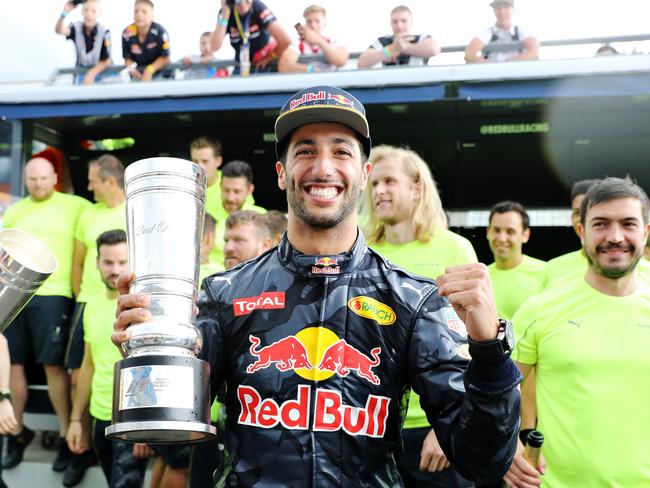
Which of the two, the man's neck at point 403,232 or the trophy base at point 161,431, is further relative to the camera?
the man's neck at point 403,232

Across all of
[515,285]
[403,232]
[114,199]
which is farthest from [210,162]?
→ [515,285]

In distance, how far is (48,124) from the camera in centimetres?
718

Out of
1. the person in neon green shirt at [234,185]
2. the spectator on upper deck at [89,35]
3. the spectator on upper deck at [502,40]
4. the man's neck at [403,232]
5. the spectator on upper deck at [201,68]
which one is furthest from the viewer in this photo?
the spectator on upper deck at [89,35]

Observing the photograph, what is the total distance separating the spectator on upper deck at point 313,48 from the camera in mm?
6453

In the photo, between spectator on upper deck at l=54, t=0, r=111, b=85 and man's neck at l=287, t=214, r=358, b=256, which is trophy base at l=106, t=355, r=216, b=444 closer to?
man's neck at l=287, t=214, r=358, b=256

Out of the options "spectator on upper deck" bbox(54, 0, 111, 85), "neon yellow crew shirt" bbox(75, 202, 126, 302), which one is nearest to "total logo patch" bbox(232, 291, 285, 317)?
"neon yellow crew shirt" bbox(75, 202, 126, 302)

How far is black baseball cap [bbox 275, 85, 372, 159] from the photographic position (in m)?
2.12

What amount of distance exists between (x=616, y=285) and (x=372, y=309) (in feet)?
6.25

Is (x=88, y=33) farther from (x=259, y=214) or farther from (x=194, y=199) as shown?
(x=194, y=199)

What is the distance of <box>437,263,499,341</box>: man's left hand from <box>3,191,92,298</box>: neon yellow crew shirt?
4418mm

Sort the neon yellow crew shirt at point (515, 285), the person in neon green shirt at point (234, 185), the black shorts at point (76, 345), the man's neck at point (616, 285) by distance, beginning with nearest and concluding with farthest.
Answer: the man's neck at point (616, 285) → the neon yellow crew shirt at point (515, 285) → the black shorts at point (76, 345) → the person in neon green shirt at point (234, 185)

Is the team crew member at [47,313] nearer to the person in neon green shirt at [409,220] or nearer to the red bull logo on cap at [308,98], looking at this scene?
the person in neon green shirt at [409,220]

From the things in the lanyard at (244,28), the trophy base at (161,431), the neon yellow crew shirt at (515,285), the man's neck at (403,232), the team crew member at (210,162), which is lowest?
the neon yellow crew shirt at (515,285)

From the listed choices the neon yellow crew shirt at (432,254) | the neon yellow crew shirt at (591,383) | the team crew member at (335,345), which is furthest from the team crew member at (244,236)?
the team crew member at (335,345)
